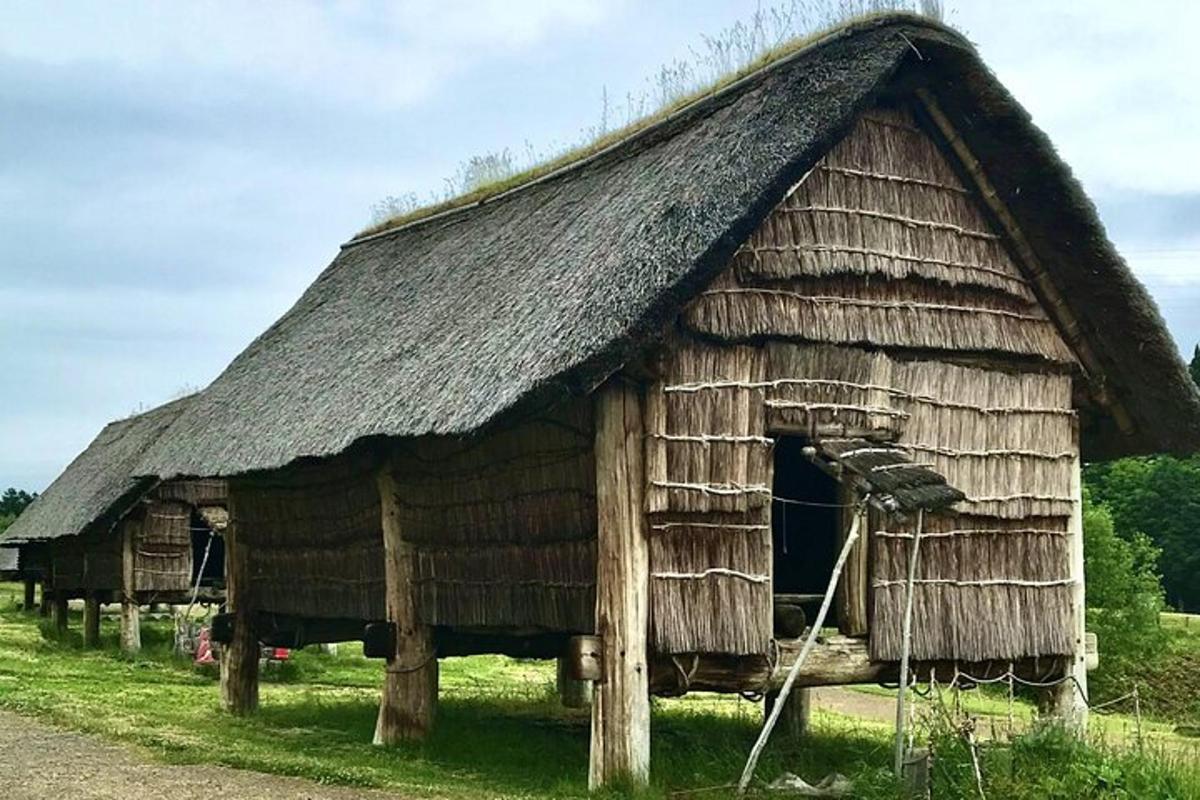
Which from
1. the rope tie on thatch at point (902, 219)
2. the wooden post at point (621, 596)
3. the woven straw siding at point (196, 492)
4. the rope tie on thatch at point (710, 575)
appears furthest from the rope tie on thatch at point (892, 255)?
the woven straw siding at point (196, 492)

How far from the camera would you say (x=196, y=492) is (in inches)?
1025

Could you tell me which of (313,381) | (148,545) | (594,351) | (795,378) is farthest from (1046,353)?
(148,545)

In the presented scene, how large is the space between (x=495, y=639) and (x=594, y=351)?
5257 mm

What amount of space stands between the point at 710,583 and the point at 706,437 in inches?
39.0

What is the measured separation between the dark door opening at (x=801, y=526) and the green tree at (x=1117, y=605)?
49.6ft

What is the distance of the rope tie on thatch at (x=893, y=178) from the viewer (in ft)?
36.9

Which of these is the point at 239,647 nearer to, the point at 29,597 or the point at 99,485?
the point at 99,485

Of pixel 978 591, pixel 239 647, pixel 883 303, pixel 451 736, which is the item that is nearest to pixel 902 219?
pixel 883 303

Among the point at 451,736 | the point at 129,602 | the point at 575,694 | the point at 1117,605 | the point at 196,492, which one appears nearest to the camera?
the point at 451,736

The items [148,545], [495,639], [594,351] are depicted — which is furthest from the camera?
[148,545]

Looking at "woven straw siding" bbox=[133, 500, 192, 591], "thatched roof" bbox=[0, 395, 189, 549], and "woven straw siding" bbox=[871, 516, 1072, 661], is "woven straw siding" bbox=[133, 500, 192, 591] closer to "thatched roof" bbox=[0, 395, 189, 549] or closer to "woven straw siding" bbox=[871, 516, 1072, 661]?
"thatched roof" bbox=[0, 395, 189, 549]

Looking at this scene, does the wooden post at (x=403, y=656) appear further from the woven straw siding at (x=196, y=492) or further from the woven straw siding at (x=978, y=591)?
the woven straw siding at (x=196, y=492)

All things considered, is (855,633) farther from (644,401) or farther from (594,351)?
(594,351)

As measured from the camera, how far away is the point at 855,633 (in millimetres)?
10992
